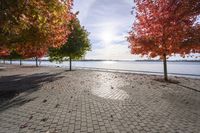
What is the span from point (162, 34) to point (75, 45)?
20.1m

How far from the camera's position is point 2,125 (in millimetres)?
7789

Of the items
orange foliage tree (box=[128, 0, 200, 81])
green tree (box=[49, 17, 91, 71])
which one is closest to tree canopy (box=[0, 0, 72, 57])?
orange foliage tree (box=[128, 0, 200, 81])

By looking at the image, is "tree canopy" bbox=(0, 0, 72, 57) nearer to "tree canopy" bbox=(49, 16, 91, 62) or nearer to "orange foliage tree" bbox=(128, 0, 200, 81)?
"orange foliage tree" bbox=(128, 0, 200, 81)

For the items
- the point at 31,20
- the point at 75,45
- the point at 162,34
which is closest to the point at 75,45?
the point at 75,45

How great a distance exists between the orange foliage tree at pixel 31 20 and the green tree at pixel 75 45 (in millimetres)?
22915

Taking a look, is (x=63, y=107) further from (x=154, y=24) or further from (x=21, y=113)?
(x=154, y=24)

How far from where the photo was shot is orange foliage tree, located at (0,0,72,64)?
9656 millimetres

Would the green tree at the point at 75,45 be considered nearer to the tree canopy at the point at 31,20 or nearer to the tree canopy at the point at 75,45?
the tree canopy at the point at 75,45

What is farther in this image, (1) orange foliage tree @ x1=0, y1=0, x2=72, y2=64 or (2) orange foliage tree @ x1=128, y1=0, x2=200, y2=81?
(2) orange foliage tree @ x1=128, y1=0, x2=200, y2=81

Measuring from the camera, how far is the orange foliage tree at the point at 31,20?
966cm

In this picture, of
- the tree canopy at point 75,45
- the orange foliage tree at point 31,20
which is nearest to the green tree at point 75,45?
the tree canopy at point 75,45

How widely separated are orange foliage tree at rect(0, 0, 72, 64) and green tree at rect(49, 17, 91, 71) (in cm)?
2291

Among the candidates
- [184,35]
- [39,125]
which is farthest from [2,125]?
[184,35]

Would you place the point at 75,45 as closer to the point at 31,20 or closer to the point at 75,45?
the point at 75,45
